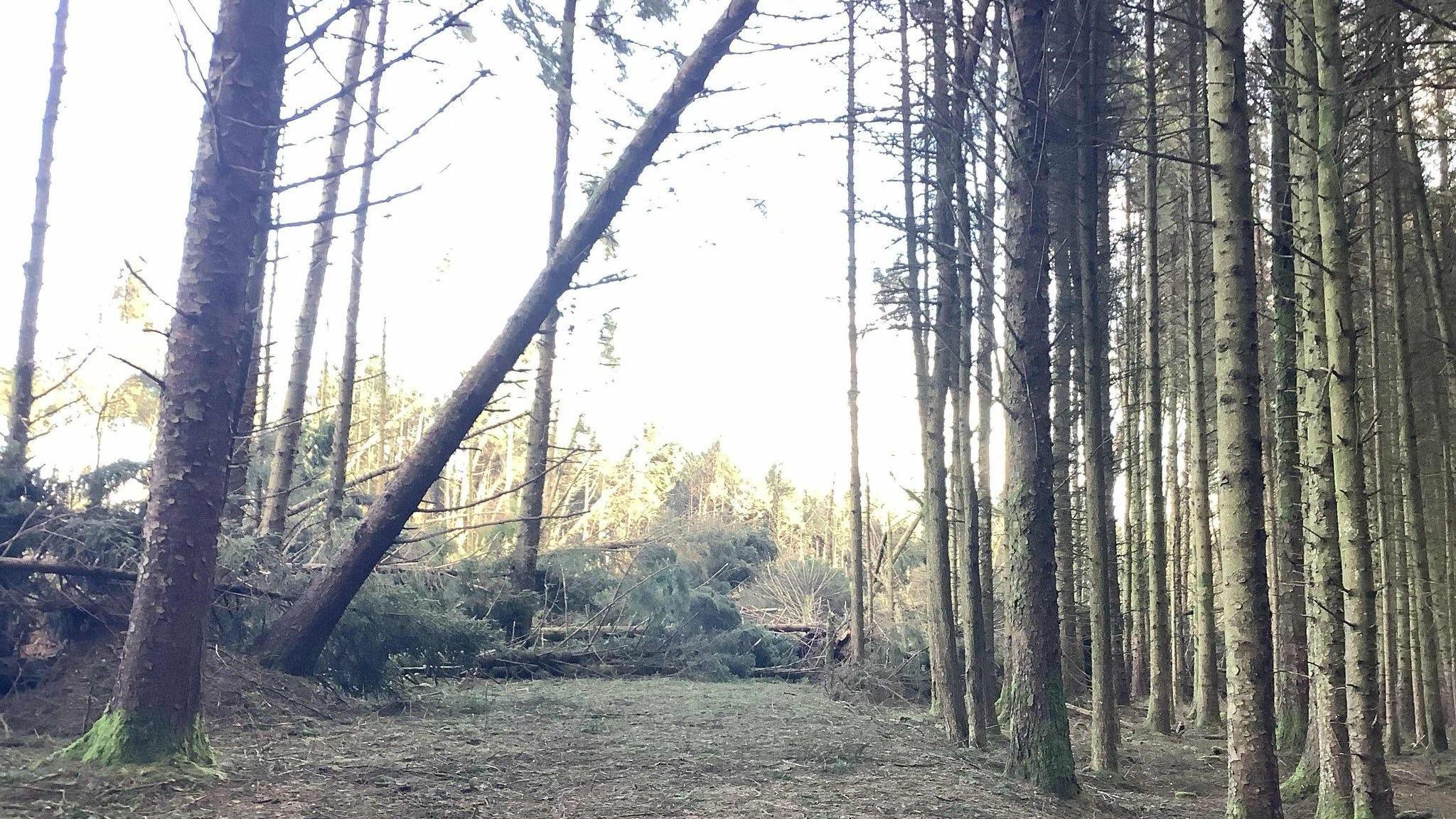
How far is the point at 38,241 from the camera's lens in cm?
987

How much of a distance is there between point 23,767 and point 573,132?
32.6 ft

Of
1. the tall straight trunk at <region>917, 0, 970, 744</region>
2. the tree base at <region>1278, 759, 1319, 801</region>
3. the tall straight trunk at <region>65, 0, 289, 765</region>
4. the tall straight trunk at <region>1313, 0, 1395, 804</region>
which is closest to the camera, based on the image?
the tall straight trunk at <region>65, 0, 289, 765</region>

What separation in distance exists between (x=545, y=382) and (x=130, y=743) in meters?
8.50

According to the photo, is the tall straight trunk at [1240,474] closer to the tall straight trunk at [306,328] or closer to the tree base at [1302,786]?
the tree base at [1302,786]

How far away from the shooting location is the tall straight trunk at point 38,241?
945cm

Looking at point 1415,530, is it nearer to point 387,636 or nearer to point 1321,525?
point 1321,525

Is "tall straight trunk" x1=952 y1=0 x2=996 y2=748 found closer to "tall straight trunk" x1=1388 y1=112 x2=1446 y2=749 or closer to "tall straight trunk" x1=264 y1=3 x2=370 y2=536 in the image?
"tall straight trunk" x1=1388 y1=112 x2=1446 y2=749

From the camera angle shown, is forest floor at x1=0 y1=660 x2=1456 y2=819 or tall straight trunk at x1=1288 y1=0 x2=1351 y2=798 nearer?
forest floor at x1=0 y1=660 x2=1456 y2=819

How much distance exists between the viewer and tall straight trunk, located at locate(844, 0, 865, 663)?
444 inches

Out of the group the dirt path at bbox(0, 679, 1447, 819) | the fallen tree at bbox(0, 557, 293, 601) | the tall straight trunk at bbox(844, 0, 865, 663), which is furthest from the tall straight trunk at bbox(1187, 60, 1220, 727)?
the fallen tree at bbox(0, 557, 293, 601)

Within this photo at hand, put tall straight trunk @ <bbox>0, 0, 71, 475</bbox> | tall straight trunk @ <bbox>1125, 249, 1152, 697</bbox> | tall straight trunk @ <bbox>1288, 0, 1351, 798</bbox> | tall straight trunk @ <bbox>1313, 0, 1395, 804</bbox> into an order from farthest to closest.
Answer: tall straight trunk @ <bbox>1125, 249, 1152, 697</bbox>
tall straight trunk @ <bbox>0, 0, 71, 475</bbox>
tall straight trunk @ <bbox>1288, 0, 1351, 798</bbox>
tall straight trunk @ <bbox>1313, 0, 1395, 804</bbox>

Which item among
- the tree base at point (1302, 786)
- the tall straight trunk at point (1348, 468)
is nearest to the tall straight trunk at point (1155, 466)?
the tree base at point (1302, 786)

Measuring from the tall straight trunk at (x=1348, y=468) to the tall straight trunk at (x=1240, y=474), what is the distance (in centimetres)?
51

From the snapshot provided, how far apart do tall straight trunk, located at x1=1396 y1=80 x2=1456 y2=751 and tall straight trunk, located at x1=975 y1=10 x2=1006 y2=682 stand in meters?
3.66
